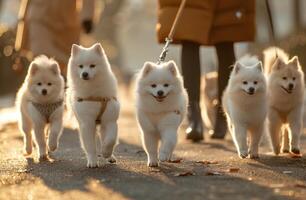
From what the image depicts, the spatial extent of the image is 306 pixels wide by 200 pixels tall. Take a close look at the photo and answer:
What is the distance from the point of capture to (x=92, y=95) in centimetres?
611

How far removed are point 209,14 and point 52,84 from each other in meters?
2.16

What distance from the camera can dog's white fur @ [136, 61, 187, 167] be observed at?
5992 mm

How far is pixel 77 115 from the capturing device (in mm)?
6082

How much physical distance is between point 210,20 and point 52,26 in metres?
2.33

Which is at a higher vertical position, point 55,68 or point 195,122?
point 55,68

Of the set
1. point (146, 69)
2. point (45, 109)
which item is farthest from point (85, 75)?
point (45, 109)

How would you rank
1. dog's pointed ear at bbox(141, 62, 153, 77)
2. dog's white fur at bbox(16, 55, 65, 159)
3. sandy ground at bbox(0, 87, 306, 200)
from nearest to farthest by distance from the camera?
1. sandy ground at bbox(0, 87, 306, 200)
2. dog's pointed ear at bbox(141, 62, 153, 77)
3. dog's white fur at bbox(16, 55, 65, 159)

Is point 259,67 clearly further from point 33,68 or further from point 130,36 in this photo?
point 130,36

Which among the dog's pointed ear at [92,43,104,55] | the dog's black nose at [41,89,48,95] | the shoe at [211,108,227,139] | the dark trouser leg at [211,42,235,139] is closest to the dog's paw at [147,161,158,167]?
the dog's pointed ear at [92,43,104,55]

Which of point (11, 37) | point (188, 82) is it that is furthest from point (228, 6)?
point (11, 37)

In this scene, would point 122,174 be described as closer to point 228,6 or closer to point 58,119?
point 58,119

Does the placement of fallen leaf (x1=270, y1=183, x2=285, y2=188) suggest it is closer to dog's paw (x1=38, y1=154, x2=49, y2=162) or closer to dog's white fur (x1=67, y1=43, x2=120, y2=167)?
dog's white fur (x1=67, y1=43, x2=120, y2=167)

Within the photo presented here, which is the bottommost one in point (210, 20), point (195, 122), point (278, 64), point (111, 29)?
point (195, 122)

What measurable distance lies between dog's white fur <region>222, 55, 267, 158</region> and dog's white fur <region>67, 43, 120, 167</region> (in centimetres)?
120
